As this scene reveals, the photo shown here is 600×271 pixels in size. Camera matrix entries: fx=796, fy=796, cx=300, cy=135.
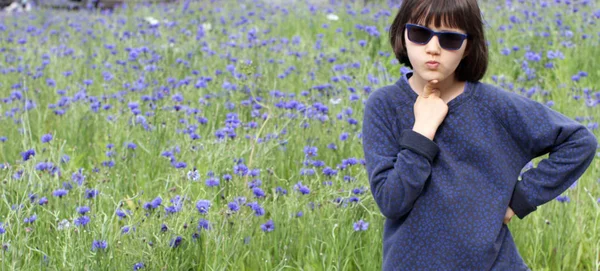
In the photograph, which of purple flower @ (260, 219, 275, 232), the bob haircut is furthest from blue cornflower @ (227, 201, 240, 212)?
the bob haircut

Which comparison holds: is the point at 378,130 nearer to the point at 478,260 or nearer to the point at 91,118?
the point at 478,260

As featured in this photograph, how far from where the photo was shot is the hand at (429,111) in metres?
1.85

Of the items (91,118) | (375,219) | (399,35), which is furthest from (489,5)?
(399,35)

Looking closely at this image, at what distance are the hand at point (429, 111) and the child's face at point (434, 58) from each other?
0.02 m

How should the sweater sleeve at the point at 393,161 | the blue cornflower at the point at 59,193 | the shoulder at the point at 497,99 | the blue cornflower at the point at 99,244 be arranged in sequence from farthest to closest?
the blue cornflower at the point at 59,193 → the blue cornflower at the point at 99,244 → the shoulder at the point at 497,99 → the sweater sleeve at the point at 393,161

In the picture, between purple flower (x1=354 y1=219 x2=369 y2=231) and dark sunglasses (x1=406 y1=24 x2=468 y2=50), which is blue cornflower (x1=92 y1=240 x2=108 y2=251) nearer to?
purple flower (x1=354 y1=219 x2=369 y2=231)

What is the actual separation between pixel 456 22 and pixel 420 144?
30cm

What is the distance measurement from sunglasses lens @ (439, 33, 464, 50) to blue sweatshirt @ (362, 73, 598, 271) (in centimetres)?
14

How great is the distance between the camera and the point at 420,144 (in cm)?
183

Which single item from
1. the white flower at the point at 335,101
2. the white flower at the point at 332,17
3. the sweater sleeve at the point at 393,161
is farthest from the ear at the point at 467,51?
the white flower at the point at 332,17

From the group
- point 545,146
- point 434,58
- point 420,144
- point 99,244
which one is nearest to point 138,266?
point 99,244

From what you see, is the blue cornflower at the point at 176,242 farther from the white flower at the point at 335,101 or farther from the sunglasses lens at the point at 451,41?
the white flower at the point at 335,101

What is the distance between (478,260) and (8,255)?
140cm

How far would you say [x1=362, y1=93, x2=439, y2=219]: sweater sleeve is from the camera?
1.81m
